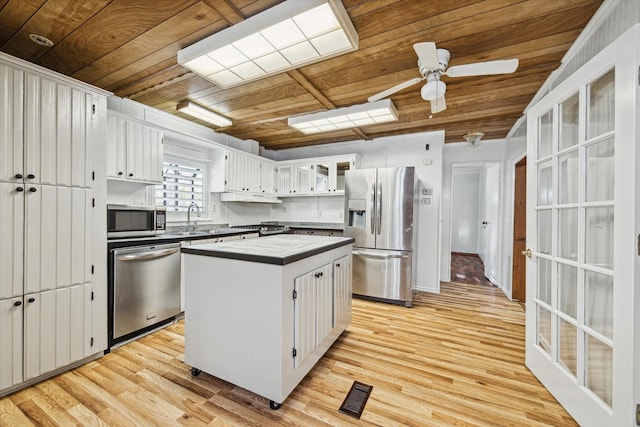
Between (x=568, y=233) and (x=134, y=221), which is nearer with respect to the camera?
(x=568, y=233)

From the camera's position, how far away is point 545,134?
1.98 metres

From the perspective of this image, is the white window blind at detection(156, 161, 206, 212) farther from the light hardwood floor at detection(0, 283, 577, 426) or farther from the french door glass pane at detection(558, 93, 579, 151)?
the french door glass pane at detection(558, 93, 579, 151)

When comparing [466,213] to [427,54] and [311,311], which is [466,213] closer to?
[427,54]

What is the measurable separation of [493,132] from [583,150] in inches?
123

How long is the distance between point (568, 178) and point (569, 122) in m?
0.37

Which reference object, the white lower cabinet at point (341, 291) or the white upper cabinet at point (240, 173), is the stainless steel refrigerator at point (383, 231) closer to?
the white lower cabinet at point (341, 291)

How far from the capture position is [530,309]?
207cm

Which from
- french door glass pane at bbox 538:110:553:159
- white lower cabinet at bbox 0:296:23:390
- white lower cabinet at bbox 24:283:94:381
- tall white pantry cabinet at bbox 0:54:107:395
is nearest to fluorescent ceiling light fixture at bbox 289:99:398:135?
french door glass pane at bbox 538:110:553:159

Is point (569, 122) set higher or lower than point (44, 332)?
higher

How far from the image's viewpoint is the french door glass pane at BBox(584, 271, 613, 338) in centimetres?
137

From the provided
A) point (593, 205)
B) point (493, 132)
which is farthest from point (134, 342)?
point (493, 132)

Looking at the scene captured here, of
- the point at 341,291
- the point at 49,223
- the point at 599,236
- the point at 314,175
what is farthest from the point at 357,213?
the point at 49,223

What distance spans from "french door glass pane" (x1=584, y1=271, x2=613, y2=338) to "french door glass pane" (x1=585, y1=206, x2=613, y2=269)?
8 cm

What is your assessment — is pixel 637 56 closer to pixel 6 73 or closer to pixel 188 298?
pixel 188 298
